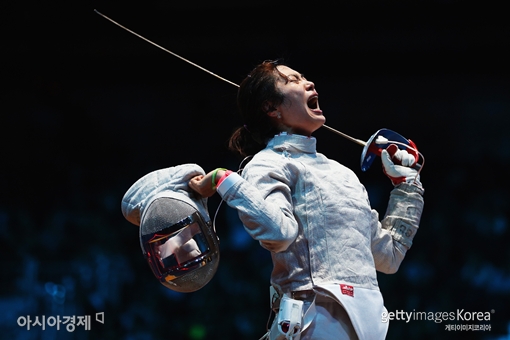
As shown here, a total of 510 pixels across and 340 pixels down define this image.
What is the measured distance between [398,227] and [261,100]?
0.46 m

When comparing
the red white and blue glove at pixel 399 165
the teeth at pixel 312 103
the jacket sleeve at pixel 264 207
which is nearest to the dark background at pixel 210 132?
the red white and blue glove at pixel 399 165

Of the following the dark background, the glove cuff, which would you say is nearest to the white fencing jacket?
the glove cuff

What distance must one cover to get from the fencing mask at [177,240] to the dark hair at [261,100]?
0.25 meters

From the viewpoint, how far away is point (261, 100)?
62.0 inches


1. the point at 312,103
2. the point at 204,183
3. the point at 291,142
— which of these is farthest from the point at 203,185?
the point at 312,103

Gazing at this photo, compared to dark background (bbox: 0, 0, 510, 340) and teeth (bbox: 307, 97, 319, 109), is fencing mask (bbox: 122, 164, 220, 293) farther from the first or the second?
dark background (bbox: 0, 0, 510, 340)

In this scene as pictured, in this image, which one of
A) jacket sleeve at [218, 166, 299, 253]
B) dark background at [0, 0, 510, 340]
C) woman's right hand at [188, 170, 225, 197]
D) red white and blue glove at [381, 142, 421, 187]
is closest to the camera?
jacket sleeve at [218, 166, 299, 253]

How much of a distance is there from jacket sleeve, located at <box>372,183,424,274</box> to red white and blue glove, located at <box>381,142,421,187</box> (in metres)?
0.02

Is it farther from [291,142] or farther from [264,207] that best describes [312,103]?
[264,207]

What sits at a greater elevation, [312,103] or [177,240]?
[312,103]

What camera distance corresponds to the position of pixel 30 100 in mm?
3002

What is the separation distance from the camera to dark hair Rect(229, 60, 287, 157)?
1.57 meters

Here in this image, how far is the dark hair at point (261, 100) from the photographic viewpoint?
1565mm

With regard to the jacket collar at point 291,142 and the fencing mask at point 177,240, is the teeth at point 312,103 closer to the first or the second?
the jacket collar at point 291,142
